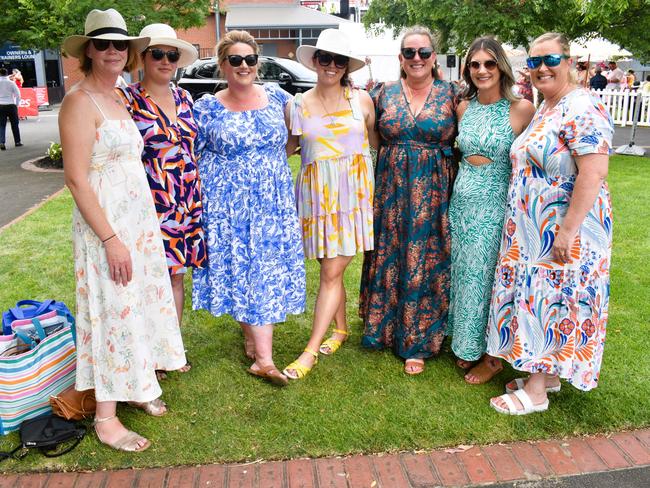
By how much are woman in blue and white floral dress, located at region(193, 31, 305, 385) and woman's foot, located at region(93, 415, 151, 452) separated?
80 centimetres

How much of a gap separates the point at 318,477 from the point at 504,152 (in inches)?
73.6

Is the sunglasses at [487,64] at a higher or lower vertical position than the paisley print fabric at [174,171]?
higher

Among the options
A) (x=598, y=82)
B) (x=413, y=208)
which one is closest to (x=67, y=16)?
(x=413, y=208)

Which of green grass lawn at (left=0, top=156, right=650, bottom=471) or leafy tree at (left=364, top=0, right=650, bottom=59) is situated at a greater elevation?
leafy tree at (left=364, top=0, right=650, bottom=59)

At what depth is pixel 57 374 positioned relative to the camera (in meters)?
3.15

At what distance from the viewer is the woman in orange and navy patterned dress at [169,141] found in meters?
3.07

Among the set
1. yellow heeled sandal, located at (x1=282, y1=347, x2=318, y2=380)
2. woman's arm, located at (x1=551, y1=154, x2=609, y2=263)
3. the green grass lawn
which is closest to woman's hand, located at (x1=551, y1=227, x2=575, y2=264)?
woman's arm, located at (x1=551, y1=154, x2=609, y2=263)

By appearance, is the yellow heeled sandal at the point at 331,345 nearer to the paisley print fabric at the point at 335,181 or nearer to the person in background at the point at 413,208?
the person in background at the point at 413,208

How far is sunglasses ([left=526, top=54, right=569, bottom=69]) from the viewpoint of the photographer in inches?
113

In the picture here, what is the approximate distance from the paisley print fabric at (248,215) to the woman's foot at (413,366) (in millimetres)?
768

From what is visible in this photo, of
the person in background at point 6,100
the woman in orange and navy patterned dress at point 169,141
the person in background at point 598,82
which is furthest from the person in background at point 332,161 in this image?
the person in background at point 598,82

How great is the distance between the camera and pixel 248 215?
10.9 feet

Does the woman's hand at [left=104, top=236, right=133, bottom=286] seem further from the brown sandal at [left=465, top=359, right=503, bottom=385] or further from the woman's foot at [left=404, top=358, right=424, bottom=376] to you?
the brown sandal at [left=465, top=359, right=503, bottom=385]

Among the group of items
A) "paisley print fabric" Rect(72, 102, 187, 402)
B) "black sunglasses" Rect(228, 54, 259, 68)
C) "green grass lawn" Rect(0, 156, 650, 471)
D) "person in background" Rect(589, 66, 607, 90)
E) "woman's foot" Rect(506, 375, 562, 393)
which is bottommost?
"green grass lawn" Rect(0, 156, 650, 471)
